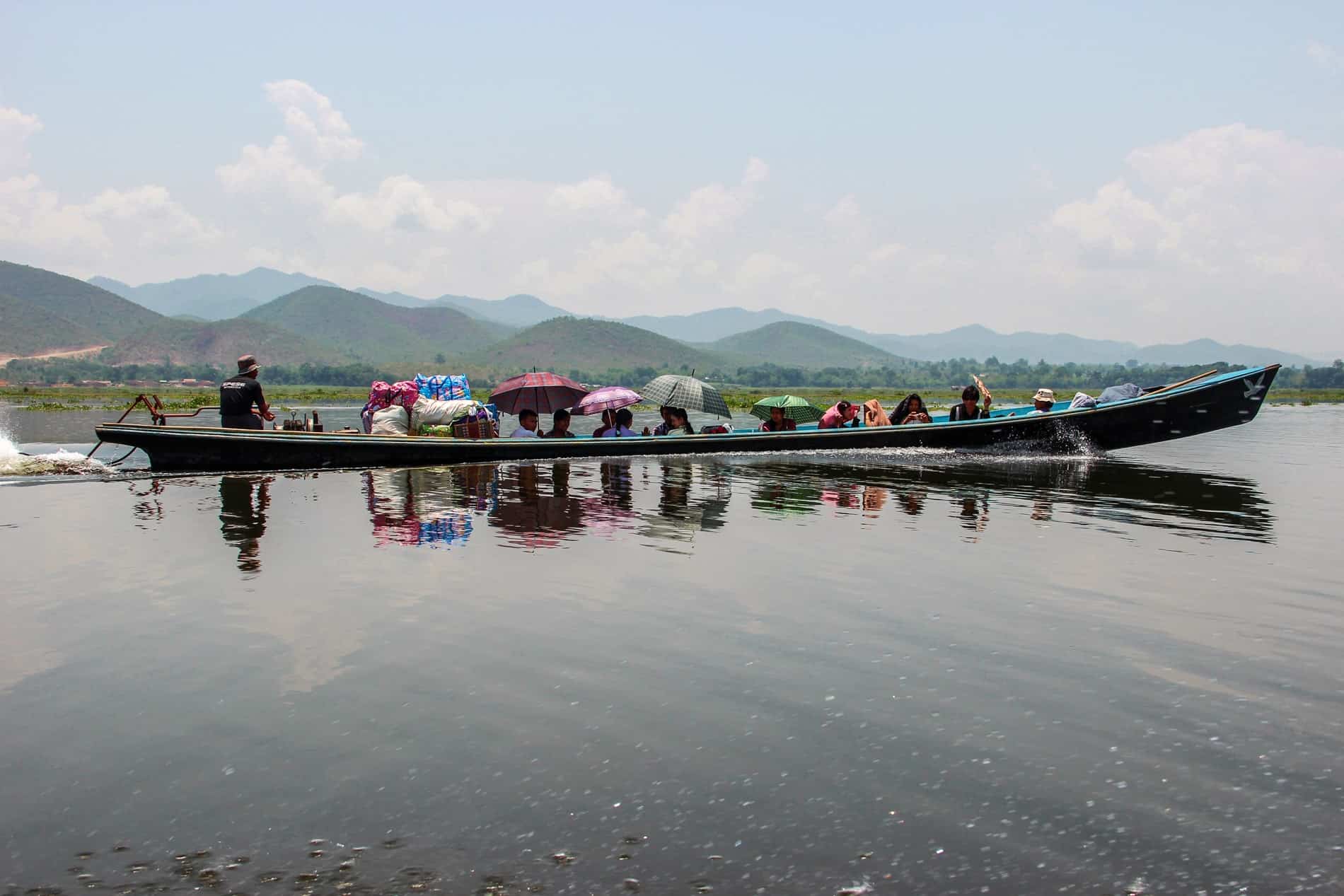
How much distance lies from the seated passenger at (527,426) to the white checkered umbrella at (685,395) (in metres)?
2.93

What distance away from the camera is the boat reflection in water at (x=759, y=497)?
51.2 feet

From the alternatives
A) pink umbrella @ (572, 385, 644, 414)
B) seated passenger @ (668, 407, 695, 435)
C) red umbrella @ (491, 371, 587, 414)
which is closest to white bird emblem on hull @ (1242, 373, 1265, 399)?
seated passenger @ (668, 407, 695, 435)

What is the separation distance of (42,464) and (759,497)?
1568cm

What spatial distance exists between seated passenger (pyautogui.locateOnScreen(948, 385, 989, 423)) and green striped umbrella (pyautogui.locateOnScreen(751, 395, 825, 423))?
12.4ft

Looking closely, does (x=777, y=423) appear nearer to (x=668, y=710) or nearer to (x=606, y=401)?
(x=606, y=401)

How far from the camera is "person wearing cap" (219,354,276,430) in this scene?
22531 mm

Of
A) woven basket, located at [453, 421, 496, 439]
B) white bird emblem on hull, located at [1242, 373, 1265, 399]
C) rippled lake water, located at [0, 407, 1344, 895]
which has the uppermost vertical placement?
white bird emblem on hull, located at [1242, 373, 1265, 399]

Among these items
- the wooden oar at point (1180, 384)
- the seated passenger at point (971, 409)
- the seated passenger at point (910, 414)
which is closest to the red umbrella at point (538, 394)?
the seated passenger at point (910, 414)

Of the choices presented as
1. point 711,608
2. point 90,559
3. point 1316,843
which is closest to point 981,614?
point 711,608

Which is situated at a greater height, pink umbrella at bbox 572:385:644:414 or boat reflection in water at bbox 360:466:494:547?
pink umbrella at bbox 572:385:644:414

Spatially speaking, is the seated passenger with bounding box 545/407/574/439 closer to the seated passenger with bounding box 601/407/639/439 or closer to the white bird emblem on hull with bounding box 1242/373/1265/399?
the seated passenger with bounding box 601/407/639/439

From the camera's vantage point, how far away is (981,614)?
1010 cm

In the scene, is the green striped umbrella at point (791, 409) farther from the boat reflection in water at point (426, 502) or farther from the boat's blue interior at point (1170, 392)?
the boat reflection in water at point (426, 502)

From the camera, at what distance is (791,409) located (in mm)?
28969
